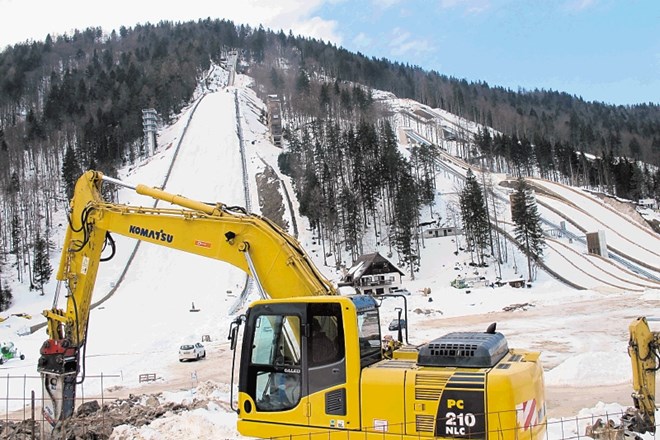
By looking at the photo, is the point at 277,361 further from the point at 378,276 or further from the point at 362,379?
the point at 378,276

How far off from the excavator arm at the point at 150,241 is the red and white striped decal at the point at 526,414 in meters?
3.97

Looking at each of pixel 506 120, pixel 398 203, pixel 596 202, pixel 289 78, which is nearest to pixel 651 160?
pixel 506 120

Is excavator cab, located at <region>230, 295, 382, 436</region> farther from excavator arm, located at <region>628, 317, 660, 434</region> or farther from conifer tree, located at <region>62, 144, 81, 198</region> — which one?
conifer tree, located at <region>62, 144, 81, 198</region>

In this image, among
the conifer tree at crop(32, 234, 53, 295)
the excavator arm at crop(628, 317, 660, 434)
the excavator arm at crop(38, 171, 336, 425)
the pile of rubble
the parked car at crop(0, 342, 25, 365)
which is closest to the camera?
the excavator arm at crop(628, 317, 660, 434)

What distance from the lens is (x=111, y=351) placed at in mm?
32875

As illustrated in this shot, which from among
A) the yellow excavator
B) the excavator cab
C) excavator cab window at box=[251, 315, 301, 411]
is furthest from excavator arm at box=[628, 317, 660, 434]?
excavator cab window at box=[251, 315, 301, 411]

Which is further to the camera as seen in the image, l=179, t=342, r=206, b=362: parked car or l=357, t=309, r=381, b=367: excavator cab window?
l=179, t=342, r=206, b=362: parked car

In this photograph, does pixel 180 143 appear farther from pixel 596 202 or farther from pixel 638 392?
pixel 638 392

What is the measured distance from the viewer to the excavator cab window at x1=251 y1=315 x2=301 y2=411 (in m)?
6.91

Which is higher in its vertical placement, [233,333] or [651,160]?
[651,160]

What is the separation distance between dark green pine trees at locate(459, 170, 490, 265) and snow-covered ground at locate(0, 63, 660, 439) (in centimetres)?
209

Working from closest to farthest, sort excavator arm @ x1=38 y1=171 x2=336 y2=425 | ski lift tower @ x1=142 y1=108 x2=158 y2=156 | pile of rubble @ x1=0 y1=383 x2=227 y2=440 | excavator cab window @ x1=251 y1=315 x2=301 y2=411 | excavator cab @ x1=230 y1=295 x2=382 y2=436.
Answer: excavator cab @ x1=230 y1=295 x2=382 y2=436 < excavator cab window @ x1=251 y1=315 x2=301 y2=411 < excavator arm @ x1=38 y1=171 x2=336 y2=425 < pile of rubble @ x1=0 y1=383 x2=227 y2=440 < ski lift tower @ x1=142 y1=108 x2=158 y2=156

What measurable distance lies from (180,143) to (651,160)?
350 ft

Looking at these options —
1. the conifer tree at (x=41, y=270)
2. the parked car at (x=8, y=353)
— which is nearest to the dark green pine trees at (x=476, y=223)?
the parked car at (x=8, y=353)
